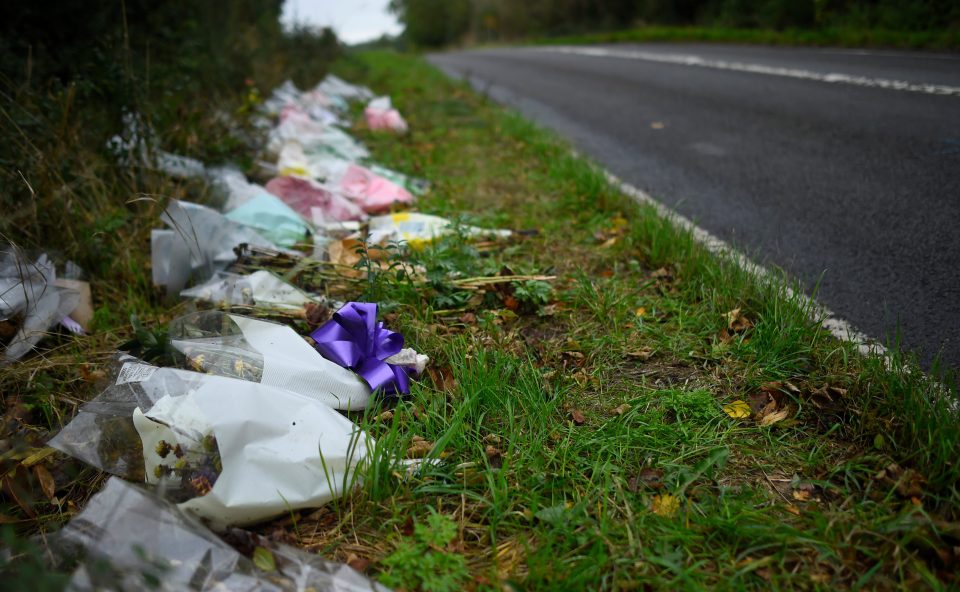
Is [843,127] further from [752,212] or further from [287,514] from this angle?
[287,514]

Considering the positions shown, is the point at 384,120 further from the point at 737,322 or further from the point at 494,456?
the point at 494,456

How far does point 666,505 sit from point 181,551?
1.23 m

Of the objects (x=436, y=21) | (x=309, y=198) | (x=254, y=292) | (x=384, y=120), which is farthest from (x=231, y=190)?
(x=436, y=21)

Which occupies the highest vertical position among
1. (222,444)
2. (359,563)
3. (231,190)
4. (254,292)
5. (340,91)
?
(340,91)

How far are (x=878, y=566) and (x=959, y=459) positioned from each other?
0.40 metres

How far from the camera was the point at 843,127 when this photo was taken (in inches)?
196

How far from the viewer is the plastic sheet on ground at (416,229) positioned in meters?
3.34

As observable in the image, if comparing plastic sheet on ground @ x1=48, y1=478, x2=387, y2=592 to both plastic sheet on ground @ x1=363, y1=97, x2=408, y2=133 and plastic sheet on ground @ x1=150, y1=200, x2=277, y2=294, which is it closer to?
plastic sheet on ground @ x1=150, y1=200, x2=277, y2=294

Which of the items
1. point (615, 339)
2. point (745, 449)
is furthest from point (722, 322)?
point (745, 449)

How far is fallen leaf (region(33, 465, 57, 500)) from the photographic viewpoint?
176cm

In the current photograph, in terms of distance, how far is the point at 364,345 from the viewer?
2.22 m

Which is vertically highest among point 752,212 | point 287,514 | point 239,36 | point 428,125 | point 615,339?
point 239,36

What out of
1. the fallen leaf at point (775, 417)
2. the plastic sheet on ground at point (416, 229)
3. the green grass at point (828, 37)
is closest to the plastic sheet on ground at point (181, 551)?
the fallen leaf at point (775, 417)

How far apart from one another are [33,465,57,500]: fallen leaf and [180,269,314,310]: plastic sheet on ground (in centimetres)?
87
